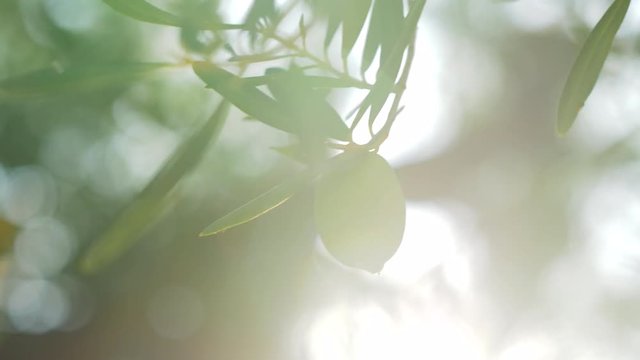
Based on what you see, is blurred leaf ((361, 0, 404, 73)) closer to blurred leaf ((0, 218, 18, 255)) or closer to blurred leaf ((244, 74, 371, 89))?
blurred leaf ((244, 74, 371, 89))

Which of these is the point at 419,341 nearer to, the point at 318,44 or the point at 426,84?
the point at 426,84

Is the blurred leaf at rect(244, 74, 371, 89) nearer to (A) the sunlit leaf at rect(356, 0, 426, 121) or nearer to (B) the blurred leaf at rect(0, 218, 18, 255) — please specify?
(A) the sunlit leaf at rect(356, 0, 426, 121)

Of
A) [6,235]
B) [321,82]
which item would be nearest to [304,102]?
[321,82]

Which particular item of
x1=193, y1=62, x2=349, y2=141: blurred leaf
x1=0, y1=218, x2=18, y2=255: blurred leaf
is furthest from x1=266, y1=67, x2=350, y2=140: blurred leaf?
x1=0, y1=218, x2=18, y2=255: blurred leaf

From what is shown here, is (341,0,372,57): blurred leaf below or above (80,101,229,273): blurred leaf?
above

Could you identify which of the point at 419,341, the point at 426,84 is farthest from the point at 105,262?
the point at 419,341

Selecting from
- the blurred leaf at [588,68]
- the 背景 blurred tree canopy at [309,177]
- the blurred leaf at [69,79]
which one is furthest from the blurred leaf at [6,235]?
the blurred leaf at [588,68]

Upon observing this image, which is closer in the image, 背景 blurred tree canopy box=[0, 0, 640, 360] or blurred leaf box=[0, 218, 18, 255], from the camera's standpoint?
背景 blurred tree canopy box=[0, 0, 640, 360]

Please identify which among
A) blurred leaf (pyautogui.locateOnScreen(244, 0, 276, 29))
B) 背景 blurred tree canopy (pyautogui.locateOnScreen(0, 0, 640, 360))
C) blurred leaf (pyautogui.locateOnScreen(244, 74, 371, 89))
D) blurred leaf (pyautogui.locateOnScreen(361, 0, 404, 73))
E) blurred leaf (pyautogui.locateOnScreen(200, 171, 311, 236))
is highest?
blurred leaf (pyautogui.locateOnScreen(361, 0, 404, 73))
